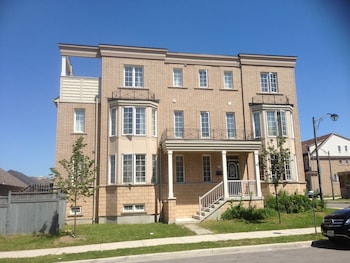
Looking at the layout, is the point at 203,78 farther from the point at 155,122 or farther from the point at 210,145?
the point at 210,145

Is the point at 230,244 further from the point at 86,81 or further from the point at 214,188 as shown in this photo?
the point at 86,81

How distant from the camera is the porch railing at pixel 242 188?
19.5 meters

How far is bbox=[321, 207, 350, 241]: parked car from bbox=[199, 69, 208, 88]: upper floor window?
1345 cm

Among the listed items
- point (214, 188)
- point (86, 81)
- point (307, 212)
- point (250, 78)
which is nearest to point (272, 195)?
point (307, 212)

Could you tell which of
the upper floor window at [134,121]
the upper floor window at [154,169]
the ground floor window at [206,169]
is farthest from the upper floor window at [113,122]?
the ground floor window at [206,169]

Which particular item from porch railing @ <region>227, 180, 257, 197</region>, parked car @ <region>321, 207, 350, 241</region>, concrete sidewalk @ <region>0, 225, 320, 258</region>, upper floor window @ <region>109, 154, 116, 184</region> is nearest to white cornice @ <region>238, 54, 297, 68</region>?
porch railing @ <region>227, 180, 257, 197</region>

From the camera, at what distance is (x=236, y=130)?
22.1 meters

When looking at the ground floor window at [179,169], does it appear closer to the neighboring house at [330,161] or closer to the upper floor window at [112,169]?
the upper floor window at [112,169]

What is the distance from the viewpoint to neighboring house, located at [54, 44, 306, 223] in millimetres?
19125

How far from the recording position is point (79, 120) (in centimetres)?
2047

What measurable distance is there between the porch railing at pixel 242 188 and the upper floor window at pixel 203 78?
23.0 ft

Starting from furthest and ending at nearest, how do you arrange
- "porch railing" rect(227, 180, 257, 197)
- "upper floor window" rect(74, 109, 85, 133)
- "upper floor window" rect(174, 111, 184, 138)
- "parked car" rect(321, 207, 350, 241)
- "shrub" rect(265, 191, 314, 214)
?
"upper floor window" rect(174, 111, 184, 138) → "upper floor window" rect(74, 109, 85, 133) → "porch railing" rect(227, 180, 257, 197) → "shrub" rect(265, 191, 314, 214) → "parked car" rect(321, 207, 350, 241)

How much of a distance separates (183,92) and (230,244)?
12555 millimetres

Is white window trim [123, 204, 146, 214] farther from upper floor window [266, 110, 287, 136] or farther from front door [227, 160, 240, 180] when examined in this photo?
upper floor window [266, 110, 287, 136]
